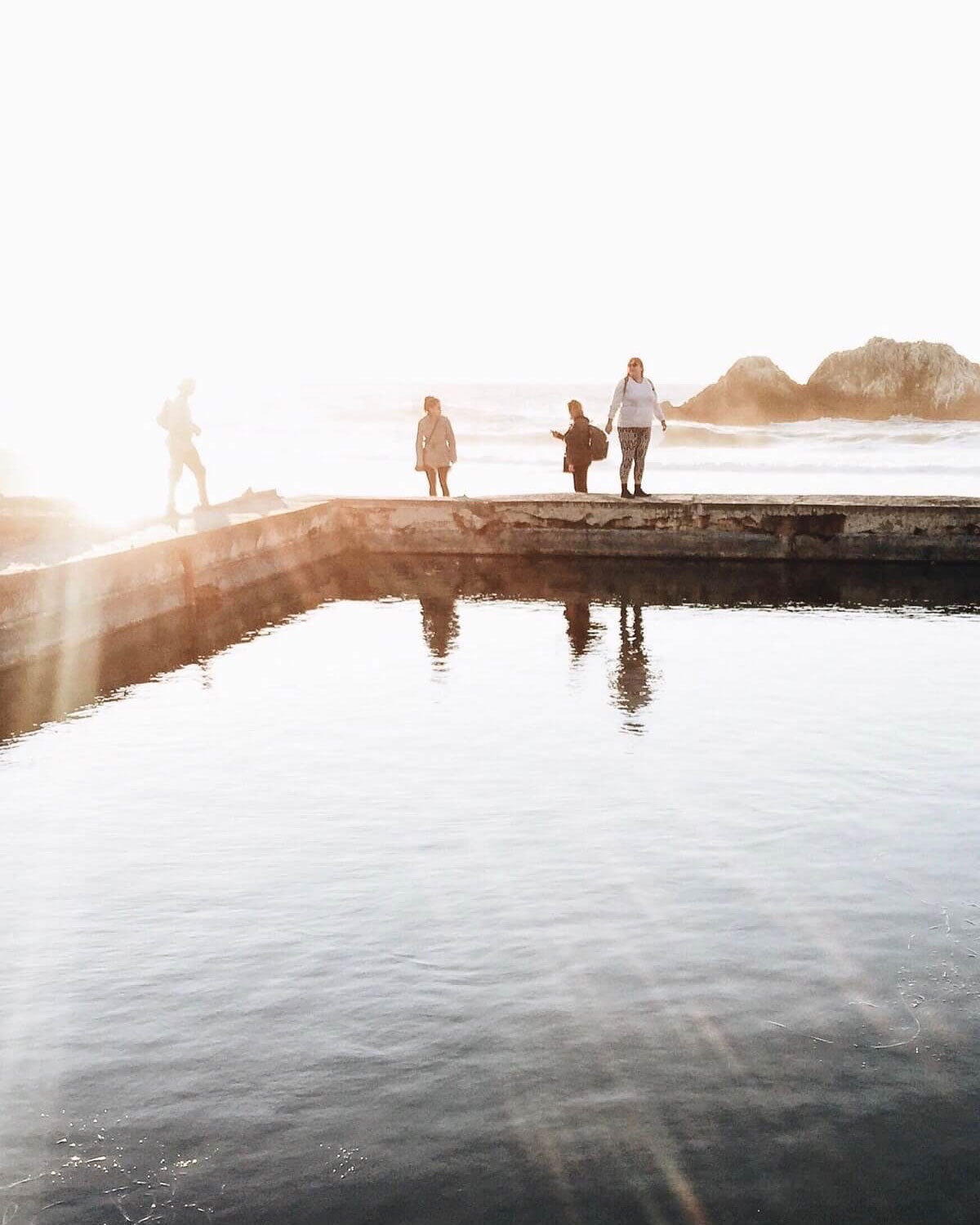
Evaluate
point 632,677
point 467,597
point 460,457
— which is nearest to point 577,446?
point 467,597

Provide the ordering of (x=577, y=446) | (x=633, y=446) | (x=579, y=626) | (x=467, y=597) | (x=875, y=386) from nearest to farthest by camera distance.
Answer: (x=579, y=626) < (x=467, y=597) < (x=633, y=446) < (x=577, y=446) < (x=875, y=386)

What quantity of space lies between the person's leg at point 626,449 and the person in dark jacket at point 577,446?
0.53 meters

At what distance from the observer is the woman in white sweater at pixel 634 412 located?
557 inches

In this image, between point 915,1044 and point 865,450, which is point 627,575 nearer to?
point 915,1044

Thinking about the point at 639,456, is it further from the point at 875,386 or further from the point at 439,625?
the point at 875,386

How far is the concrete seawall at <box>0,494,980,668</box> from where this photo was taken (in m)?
14.3

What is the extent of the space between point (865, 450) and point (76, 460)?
87.4 ft

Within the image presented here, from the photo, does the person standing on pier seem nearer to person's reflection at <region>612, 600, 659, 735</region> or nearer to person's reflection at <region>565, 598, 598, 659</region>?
person's reflection at <region>565, 598, 598, 659</region>

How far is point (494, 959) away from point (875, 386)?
63.3 meters

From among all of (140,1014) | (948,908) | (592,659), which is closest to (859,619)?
(592,659)

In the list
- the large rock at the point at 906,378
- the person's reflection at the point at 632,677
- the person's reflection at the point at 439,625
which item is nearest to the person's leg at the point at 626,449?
the person's reflection at the point at 439,625

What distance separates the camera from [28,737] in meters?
7.26

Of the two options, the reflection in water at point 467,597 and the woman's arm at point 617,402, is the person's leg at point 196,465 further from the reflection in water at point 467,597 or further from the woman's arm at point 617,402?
the woman's arm at point 617,402

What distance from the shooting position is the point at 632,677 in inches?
342
